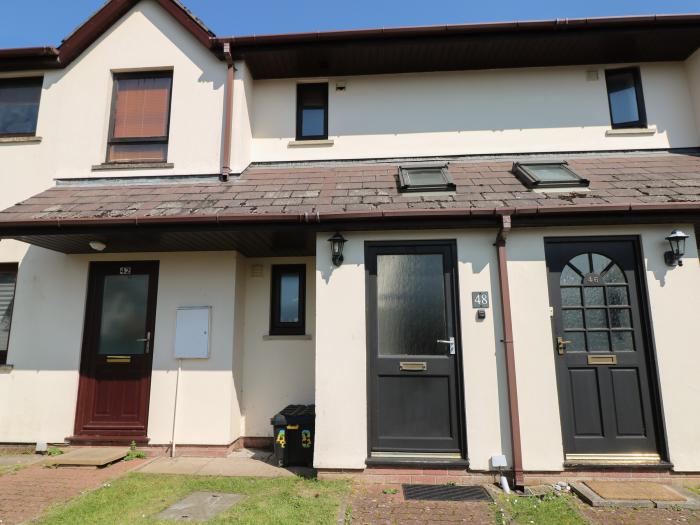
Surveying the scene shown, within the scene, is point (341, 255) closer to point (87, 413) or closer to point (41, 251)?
point (87, 413)

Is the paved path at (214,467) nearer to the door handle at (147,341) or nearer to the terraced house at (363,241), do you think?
the terraced house at (363,241)

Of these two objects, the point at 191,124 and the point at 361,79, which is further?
the point at 361,79

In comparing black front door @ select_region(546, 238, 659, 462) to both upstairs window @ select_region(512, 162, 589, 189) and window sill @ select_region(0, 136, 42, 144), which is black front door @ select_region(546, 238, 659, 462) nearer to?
upstairs window @ select_region(512, 162, 589, 189)

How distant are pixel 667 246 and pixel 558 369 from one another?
2.06 m

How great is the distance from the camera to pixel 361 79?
7594 millimetres

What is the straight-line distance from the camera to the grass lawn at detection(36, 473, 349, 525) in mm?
3840

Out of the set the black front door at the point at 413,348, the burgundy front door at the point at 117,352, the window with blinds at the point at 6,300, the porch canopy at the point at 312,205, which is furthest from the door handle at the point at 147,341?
the black front door at the point at 413,348

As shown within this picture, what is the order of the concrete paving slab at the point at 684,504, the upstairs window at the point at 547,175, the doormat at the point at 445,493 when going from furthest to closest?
the upstairs window at the point at 547,175 < the doormat at the point at 445,493 < the concrete paving slab at the point at 684,504

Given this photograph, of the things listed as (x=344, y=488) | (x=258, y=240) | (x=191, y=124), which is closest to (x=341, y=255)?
(x=258, y=240)

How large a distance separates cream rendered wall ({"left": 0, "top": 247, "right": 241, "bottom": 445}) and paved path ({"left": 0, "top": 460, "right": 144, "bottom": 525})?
88 cm

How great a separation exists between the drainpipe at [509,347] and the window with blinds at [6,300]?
732 centimetres

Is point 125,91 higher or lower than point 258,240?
higher

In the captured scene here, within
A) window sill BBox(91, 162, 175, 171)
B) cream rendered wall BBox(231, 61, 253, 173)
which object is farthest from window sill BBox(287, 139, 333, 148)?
window sill BBox(91, 162, 175, 171)

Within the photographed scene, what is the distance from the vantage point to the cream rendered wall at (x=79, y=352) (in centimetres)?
608
